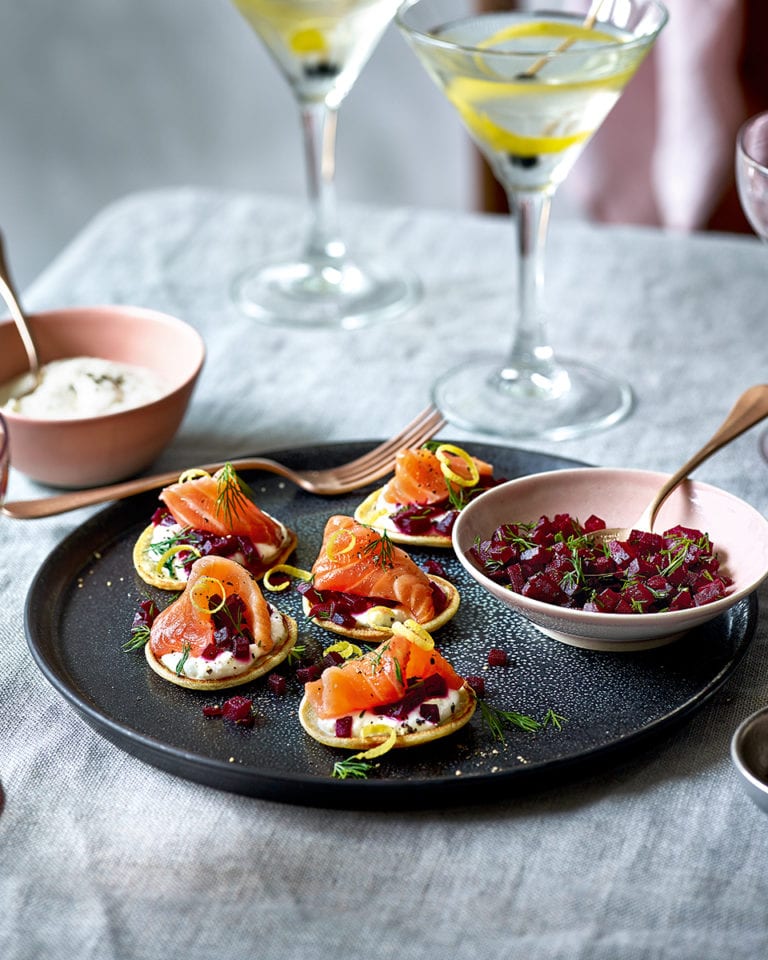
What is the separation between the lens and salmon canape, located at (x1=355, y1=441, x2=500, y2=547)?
1.47 meters

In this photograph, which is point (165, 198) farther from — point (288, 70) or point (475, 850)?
point (475, 850)

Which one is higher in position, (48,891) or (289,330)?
(48,891)

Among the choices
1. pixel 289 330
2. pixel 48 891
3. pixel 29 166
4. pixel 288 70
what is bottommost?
pixel 29 166

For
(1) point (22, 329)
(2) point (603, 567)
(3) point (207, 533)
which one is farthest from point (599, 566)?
(1) point (22, 329)

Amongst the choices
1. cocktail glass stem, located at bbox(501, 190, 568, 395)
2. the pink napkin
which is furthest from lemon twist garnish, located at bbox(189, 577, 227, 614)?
the pink napkin

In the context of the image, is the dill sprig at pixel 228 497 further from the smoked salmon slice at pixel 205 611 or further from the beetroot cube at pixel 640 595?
the beetroot cube at pixel 640 595

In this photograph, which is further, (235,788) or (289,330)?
→ (289,330)

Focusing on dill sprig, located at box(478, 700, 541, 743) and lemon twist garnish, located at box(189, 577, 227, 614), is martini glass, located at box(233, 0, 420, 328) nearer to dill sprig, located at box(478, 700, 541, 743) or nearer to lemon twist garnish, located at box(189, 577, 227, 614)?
lemon twist garnish, located at box(189, 577, 227, 614)

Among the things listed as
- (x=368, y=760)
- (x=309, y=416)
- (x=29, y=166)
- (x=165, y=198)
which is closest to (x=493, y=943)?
(x=368, y=760)

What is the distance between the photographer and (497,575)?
1287mm

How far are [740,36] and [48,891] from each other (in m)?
2.71

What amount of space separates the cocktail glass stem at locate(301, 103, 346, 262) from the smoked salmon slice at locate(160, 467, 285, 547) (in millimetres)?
1025

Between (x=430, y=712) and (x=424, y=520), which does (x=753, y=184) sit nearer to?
(x=424, y=520)

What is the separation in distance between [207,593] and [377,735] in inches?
10.0
